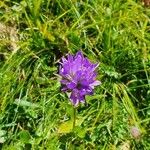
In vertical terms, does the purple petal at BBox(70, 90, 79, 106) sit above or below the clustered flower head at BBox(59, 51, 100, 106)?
below

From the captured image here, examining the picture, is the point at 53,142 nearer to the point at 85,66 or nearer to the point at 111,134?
the point at 111,134

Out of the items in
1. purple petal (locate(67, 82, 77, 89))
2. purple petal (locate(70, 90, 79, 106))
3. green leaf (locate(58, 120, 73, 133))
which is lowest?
green leaf (locate(58, 120, 73, 133))

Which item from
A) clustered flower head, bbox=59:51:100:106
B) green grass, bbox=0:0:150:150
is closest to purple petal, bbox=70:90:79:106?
clustered flower head, bbox=59:51:100:106

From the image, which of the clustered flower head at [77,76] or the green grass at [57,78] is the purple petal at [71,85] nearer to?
the clustered flower head at [77,76]

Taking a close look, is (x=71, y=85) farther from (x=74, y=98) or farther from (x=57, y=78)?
(x=57, y=78)

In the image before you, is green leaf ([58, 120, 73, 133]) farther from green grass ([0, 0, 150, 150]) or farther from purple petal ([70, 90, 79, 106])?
purple petal ([70, 90, 79, 106])

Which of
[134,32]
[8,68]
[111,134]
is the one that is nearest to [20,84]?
[8,68]
